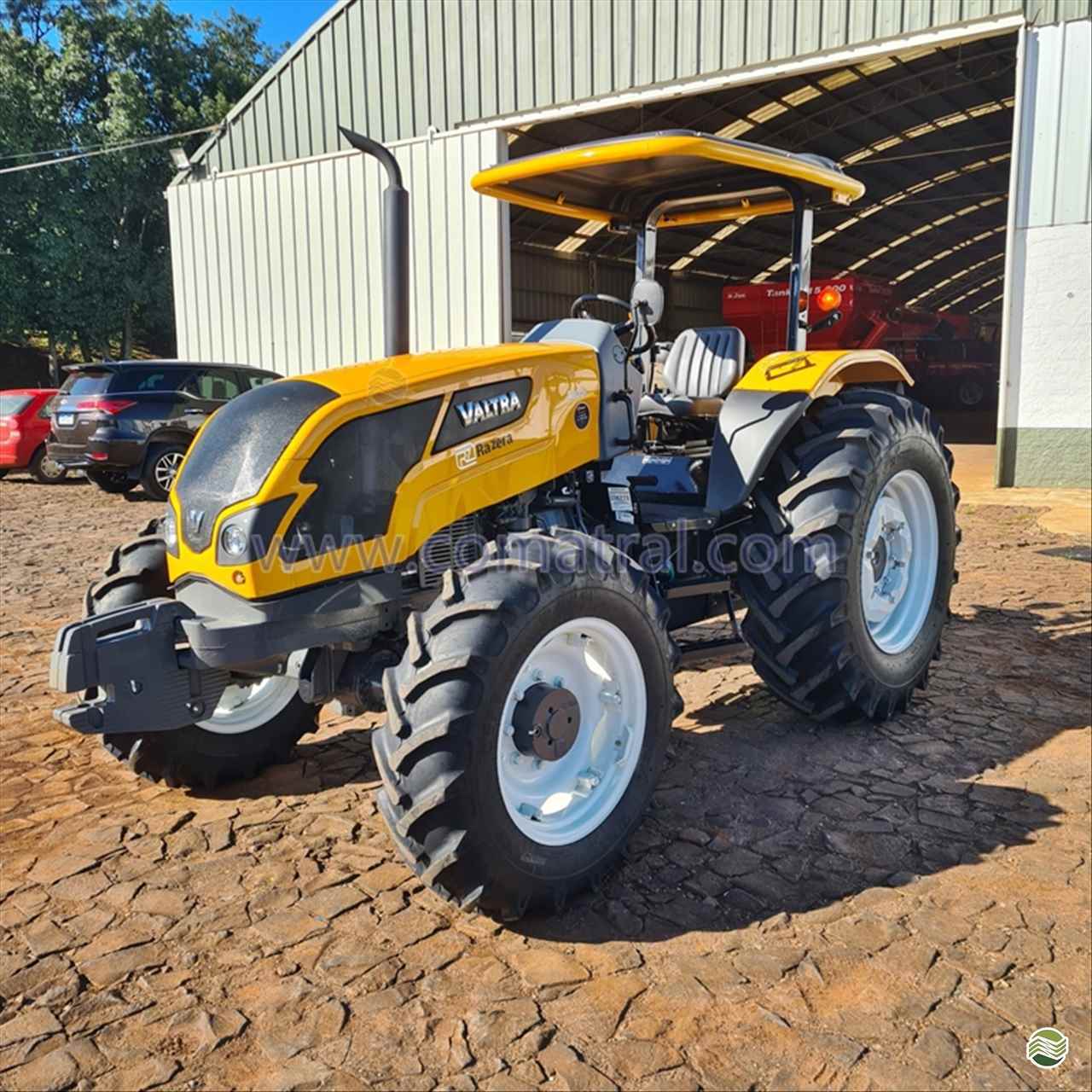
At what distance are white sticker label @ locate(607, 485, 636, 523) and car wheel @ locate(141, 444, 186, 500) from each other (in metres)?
9.32

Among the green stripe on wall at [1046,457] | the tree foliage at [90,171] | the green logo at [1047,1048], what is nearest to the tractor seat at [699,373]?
the green logo at [1047,1048]

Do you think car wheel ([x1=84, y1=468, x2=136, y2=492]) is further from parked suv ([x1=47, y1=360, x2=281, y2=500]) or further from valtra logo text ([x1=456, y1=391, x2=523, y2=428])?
valtra logo text ([x1=456, y1=391, x2=523, y2=428])

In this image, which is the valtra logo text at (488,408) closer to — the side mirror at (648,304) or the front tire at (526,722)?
the front tire at (526,722)

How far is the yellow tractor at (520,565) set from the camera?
9.10 ft

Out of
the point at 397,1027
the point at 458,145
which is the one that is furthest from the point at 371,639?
the point at 458,145

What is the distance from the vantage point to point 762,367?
14.0 ft

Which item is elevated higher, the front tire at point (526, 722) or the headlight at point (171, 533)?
the headlight at point (171, 533)

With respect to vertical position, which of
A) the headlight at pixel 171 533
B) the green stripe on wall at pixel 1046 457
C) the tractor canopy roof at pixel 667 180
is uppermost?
the tractor canopy roof at pixel 667 180

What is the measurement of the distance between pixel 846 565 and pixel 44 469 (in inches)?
529

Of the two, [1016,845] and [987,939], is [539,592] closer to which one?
[987,939]

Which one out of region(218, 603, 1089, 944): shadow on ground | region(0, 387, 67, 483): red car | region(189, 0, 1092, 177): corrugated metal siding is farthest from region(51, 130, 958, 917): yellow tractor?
region(0, 387, 67, 483): red car

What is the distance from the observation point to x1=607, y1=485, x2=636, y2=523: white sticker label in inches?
158

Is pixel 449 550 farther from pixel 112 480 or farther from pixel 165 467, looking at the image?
pixel 112 480

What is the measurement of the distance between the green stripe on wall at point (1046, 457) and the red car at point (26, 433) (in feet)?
39.9
